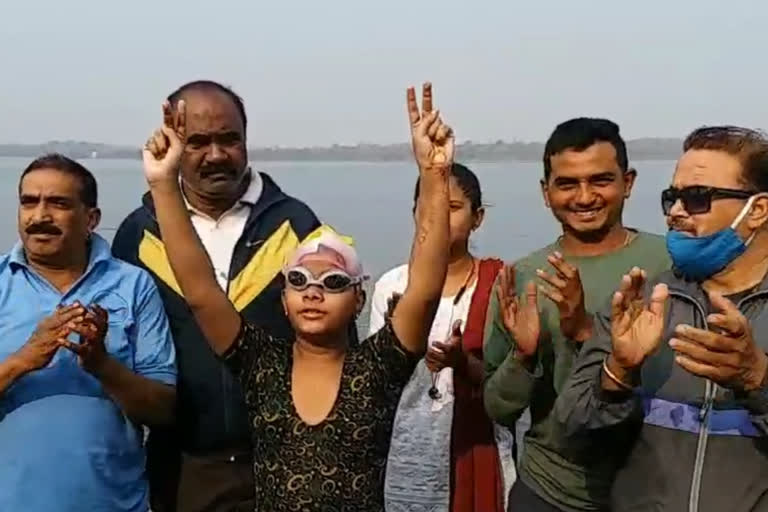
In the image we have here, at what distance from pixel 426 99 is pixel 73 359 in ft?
4.69

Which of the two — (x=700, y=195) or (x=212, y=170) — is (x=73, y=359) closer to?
(x=212, y=170)

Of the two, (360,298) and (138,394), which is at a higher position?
(360,298)

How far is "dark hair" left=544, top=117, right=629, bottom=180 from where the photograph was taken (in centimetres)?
409

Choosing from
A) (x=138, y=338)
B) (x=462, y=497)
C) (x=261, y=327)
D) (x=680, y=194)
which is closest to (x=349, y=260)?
(x=261, y=327)

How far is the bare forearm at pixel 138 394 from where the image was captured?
12.0 ft

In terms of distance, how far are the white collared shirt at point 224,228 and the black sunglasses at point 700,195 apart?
5.24ft

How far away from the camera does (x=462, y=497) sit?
4797 mm

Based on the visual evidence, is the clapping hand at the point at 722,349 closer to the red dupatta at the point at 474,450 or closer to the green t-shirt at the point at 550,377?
the green t-shirt at the point at 550,377

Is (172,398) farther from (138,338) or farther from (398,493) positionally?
(398,493)

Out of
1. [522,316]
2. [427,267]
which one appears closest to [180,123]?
[427,267]

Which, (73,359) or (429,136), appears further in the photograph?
(73,359)

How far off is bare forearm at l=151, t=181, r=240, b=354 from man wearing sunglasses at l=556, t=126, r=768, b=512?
108 cm

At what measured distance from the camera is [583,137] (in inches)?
161

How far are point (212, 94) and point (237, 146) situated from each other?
0.21m
